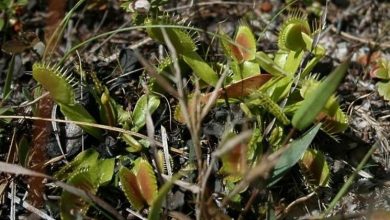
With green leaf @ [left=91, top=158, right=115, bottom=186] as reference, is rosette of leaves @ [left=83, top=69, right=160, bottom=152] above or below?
above

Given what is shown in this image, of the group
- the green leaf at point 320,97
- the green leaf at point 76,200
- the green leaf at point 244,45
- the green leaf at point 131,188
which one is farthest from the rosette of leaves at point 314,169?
the green leaf at point 76,200

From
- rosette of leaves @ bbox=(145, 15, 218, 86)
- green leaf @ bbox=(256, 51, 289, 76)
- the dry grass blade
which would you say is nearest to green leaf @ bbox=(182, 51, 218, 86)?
rosette of leaves @ bbox=(145, 15, 218, 86)

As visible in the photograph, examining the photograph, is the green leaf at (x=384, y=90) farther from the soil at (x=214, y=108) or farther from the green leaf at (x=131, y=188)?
the green leaf at (x=131, y=188)

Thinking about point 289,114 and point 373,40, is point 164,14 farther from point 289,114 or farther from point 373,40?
point 373,40

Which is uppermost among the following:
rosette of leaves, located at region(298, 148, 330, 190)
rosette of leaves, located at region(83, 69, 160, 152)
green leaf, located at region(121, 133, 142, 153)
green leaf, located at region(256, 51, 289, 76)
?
green leaf, located at region(256, 51, 289, 76)

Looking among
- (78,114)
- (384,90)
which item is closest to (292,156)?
(384,90)

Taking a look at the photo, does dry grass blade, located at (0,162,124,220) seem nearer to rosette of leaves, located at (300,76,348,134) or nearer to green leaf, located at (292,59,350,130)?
green leaf, located at (292,59,350,130)

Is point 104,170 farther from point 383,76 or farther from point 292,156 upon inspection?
point 383,76

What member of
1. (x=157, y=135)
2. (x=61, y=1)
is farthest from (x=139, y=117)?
(x=61, y=1)
